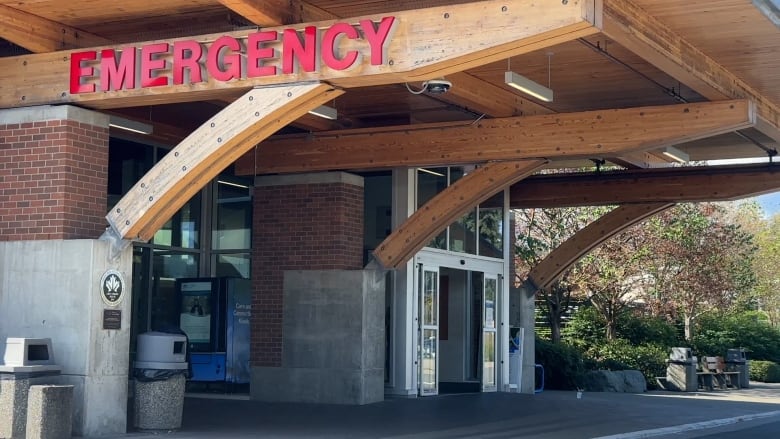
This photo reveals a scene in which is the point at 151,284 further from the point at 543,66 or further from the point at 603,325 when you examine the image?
the point at 603,325

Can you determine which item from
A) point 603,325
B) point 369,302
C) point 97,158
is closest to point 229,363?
point 369,302

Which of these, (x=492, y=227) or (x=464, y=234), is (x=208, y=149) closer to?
(x=464, y=234)

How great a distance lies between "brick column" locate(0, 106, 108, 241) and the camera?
1370 cm

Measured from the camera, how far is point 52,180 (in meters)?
13.7

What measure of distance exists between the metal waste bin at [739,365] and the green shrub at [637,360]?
5.73ft

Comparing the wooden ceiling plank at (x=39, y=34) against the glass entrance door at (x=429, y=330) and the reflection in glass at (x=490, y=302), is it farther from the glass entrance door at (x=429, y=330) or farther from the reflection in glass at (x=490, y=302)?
the reflection in glass at (x=490, y=302)

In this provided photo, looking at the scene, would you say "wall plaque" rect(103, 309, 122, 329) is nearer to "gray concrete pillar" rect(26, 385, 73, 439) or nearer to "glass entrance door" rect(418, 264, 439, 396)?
"gray concrete pillar" rect(26, 385, 73, 439)

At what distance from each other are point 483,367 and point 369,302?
444cm

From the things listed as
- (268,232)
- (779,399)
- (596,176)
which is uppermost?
(596,176)

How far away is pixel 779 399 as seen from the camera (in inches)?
973

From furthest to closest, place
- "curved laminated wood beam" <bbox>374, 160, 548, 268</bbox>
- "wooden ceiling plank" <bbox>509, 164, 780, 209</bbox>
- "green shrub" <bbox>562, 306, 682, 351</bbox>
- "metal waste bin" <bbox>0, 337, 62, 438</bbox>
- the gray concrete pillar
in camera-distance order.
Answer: "green shrub" <bbox>562, 306, 682, 351</bbox> < "wooden ceiling plank" <bbox>509, 164, 780, 209</bbox> < "curved laminated wood beam" <bbox>374, 160, 548, 268</bbox> < "metal waste bin" <bbox>0, 337, 62, 438</bbox> < the gray concrete pillar

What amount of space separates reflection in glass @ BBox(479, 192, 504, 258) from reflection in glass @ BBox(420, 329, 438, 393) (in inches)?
94.0

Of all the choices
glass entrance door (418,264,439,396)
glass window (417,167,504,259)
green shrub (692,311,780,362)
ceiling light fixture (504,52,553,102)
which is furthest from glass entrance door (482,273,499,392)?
green shrub (692,311,780,362)

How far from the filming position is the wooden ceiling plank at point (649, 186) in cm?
2073
